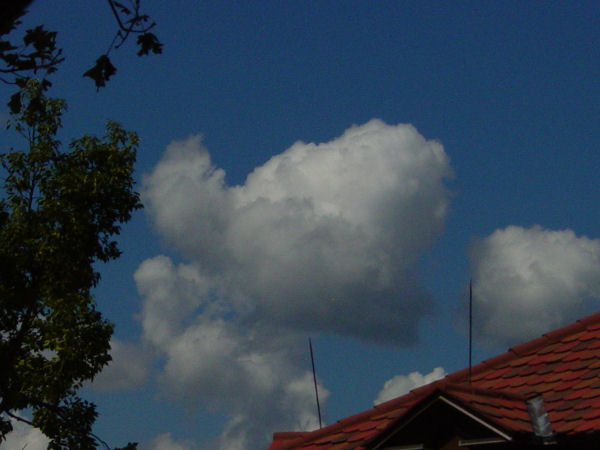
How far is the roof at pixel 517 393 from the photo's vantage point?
28.5 feet

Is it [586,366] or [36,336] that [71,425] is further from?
[586,366]

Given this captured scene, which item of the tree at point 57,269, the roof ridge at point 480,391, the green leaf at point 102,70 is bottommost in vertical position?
the roof ridge at point 480,391

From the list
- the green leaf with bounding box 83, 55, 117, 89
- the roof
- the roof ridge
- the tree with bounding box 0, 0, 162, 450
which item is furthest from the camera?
the tree with bounding box 0, 0, 162, 450

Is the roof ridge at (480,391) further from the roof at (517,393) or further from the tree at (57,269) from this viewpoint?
the tree at (57,269)

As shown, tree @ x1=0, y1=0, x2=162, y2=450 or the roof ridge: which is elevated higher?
tree @ x1=0, y1=0, x2=162, y2=450

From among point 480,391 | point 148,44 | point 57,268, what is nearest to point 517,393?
point 480,391

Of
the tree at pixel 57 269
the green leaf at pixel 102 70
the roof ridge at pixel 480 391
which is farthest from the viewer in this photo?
the tree at pixel 57 269

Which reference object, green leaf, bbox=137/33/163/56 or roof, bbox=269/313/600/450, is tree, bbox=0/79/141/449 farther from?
green leaf, bbox=137/33/163/56

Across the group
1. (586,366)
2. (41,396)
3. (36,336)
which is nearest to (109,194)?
(36,336)

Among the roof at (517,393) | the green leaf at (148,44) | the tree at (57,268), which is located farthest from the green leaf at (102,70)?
the tree at (57,268)

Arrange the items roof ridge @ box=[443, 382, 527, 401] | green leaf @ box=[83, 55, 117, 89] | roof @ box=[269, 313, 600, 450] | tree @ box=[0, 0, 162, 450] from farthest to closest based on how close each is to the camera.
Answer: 1. tree @ box=[0, 0, 162, 450]
2. roof ridge @ box=[443, 382, 527, 401]
3. roof @ box=[269, 313, 600, 450]
4. green leaf @ box=[83, 55, 117, 89]

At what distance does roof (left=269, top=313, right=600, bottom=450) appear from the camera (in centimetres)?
867

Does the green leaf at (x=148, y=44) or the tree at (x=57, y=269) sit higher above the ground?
the tree at (x=57, y=269)

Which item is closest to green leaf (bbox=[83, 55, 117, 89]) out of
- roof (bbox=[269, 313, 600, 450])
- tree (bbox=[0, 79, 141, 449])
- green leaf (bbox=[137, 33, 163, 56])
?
green leaf (bbox=[137, 33, 163, 56])
